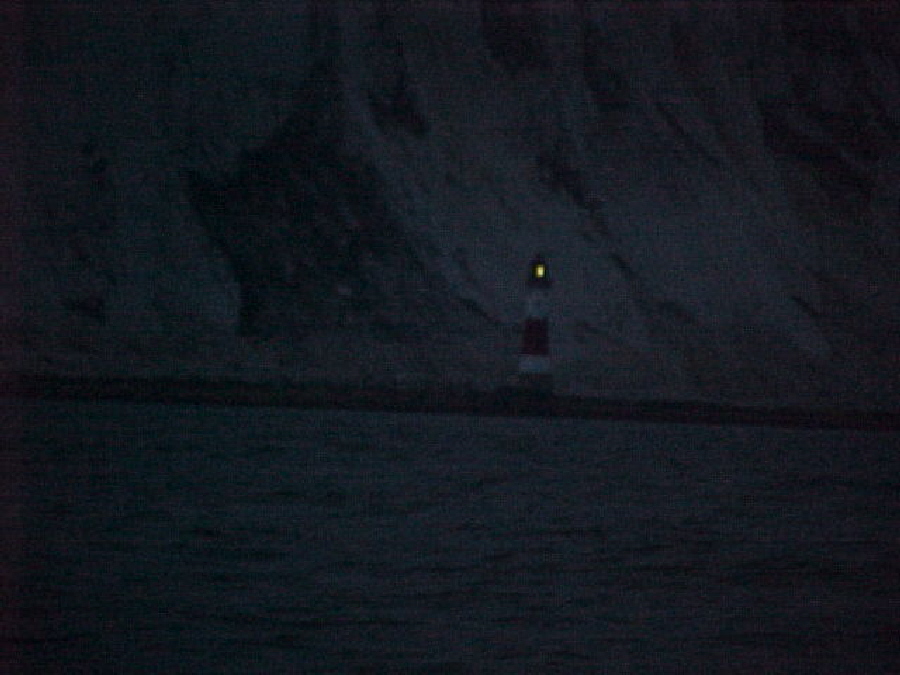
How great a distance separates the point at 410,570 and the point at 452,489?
1.96 m

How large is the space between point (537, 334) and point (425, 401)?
1171 mm

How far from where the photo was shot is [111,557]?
15.0ft

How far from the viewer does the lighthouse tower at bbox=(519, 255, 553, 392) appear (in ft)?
37.3

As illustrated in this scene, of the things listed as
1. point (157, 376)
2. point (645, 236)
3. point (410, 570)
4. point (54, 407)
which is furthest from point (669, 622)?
point (645, 236)

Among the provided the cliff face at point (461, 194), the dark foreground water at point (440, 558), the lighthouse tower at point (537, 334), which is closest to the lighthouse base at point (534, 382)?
the lighthouse tower at point (537, 334)

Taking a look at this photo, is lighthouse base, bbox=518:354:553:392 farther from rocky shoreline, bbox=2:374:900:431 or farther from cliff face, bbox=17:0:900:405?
cliff face, bbox=17:0:900:405

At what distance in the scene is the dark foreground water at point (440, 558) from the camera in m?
3.70

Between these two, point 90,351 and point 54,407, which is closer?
point 54,407

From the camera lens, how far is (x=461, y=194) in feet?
43.1

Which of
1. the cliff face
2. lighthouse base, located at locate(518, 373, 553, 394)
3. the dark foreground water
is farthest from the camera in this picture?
the cliff face

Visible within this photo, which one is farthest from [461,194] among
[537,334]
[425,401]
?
[425,401]

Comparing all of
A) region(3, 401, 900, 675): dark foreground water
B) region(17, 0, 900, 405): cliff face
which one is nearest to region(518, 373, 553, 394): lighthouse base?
region(17, 0, 900, 405): cliff face

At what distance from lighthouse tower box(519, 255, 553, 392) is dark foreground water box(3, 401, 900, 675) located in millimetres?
2949

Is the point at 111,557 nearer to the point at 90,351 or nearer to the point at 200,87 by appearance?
the point at 90,351
